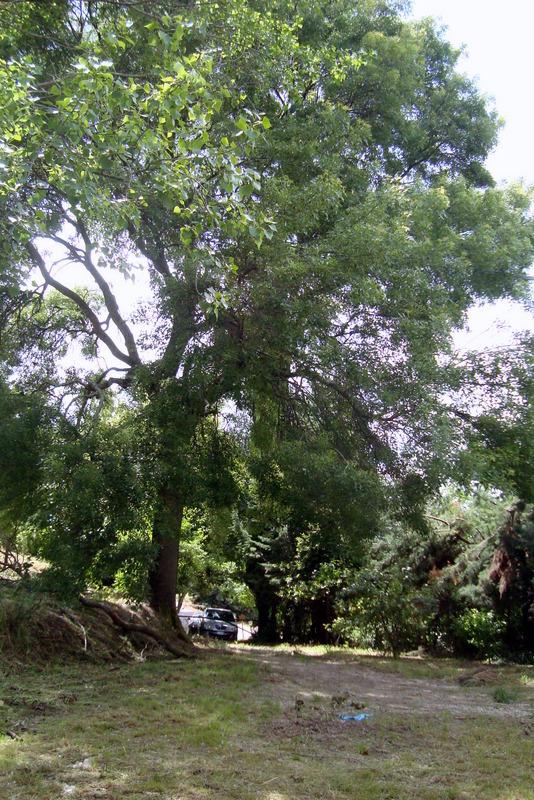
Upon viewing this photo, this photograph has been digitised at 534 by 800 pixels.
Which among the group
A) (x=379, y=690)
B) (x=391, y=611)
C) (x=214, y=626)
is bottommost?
(x=379, y=690)

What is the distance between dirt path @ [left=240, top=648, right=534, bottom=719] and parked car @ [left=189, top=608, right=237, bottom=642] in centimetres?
751

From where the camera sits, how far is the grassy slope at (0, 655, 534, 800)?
189 inches

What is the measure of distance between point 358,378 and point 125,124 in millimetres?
5113

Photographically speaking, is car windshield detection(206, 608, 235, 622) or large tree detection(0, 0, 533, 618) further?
car windshield detection(206, 608, 235, 622)

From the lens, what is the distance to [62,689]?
8.35 metres

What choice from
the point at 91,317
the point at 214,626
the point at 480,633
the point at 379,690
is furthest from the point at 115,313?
the point at 214,626

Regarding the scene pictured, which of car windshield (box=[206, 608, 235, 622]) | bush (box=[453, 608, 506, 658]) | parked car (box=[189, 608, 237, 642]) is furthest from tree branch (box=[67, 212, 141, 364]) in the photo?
car windshield (box=[206, 608, 235, 622])

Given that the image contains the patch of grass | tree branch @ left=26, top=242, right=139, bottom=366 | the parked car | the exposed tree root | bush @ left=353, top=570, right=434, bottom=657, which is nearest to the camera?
the patch of grass

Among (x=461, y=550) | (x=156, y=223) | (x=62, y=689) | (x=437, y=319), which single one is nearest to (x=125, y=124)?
(x=156, y=223)

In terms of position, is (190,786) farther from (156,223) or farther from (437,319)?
(156,223)

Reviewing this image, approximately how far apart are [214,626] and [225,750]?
16520 mm

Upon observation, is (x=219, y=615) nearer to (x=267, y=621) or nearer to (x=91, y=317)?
(x=267, y=621)

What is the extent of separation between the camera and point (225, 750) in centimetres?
582

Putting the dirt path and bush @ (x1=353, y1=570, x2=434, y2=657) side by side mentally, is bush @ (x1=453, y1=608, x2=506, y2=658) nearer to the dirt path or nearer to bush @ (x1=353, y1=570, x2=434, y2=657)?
bush @ (x1=353, y1=570, x2=434, y2=657)
